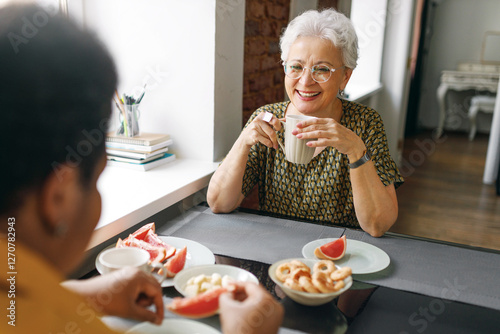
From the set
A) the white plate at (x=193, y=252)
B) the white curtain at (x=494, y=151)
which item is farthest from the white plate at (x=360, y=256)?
the white curtain at (x=494, y=151)

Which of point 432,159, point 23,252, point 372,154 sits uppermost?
point 23,252

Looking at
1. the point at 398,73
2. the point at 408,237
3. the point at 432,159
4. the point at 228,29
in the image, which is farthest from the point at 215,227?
the point at 432,159

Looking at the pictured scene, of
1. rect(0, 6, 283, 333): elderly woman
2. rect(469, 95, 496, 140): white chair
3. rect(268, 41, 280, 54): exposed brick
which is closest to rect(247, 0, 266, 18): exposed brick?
rect(268, 41, 280, 54): exposed brick

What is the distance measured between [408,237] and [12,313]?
3.42 feet

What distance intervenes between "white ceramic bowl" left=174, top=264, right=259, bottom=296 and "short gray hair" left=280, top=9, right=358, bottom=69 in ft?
2.74

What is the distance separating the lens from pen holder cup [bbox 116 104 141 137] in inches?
63.3

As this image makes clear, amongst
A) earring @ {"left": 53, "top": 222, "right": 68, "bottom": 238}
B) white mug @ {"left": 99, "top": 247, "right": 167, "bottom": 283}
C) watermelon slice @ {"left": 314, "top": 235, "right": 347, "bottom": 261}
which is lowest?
watermelon slice @ {"left": 314, "top": 235, "right": 347, "bottom": 261}

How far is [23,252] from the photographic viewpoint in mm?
430

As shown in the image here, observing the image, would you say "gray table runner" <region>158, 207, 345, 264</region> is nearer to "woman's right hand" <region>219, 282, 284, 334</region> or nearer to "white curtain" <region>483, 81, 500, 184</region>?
"woman's right hand" <region>219, 282, 284, 334</region>

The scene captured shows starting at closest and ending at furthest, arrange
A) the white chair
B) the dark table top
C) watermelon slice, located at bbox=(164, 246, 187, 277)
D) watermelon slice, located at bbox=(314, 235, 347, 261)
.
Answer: the dark table top → watermelon slice, located at bbox=(164, 246, 187, 277) → watermelon slice, located at bbox=(314, 235, 347, 261) → the white chair

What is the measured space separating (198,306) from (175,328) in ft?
0.18

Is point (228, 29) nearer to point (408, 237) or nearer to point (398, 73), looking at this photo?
point (408, 237)

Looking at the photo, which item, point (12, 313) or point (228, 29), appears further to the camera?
point (228, 29)

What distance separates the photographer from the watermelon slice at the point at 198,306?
0.78 meters
